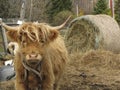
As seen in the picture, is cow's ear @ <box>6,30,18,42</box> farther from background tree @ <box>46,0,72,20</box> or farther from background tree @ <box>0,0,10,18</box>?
background tree @ <box>46,0,72,20</box>

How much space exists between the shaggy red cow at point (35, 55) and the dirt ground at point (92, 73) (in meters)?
1.86

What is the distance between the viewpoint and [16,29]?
Answer: 7.30m

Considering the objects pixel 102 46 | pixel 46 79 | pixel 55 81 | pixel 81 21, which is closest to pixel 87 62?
pixel 102 46

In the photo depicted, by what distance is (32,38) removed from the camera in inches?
277

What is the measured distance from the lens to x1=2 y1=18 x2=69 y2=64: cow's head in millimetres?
6965

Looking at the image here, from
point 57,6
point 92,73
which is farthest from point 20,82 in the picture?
point 57,6

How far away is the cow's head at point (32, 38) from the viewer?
696 cm

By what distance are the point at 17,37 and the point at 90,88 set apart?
3.11 meters

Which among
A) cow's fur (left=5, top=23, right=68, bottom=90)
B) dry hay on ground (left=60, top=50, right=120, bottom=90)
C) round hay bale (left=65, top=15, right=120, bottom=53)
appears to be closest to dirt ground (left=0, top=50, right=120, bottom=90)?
dry hay on ground (left=60, top=50, right=120, bottom=90)

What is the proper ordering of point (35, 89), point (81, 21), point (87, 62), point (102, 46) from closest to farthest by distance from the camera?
point (35, 89)
point (87, 62)
point (102, 46)
point (81, 21)

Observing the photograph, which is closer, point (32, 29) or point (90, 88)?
point (32, 29)

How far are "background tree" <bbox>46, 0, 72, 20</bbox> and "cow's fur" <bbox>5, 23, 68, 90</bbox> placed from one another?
24.9 m

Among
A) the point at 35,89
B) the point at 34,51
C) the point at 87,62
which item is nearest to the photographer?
the point at 34,51

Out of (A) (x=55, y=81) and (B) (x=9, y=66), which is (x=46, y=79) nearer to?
(A) (x=55, y=81)
